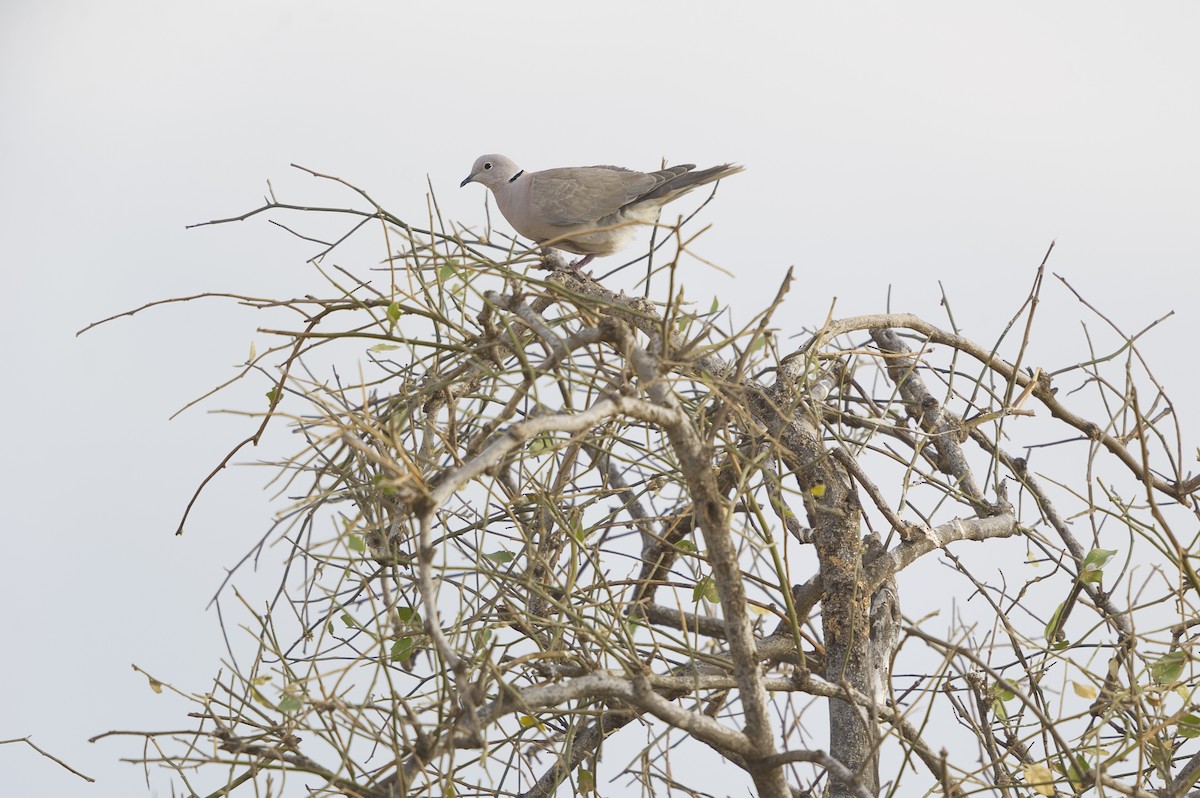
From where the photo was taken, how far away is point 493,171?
2.61 metres

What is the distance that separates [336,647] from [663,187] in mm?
1223

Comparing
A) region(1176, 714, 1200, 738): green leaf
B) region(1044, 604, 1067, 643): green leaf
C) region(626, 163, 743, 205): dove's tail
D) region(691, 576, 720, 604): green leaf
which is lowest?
region(1176, 714, 1200, 738): green leaf

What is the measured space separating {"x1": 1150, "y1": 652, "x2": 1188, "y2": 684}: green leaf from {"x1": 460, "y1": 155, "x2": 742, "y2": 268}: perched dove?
1261mm

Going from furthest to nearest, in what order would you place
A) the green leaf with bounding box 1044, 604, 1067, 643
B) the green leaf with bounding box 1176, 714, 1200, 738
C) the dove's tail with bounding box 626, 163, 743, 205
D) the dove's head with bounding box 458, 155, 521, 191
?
the dove's head with bounding box 458, 155, 521, 191 → the dove's tail with bounding box 626, 163, 743, 205 → the green leaf with bounding box 1044, 604, 1067, 643 → the green leaf with bounding box 1176, 714, 1200, 738

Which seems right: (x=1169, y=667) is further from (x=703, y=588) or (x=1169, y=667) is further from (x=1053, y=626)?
(x=703, y=588)

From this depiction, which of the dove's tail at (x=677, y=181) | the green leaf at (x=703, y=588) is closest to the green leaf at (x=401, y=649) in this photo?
the green leaf at (x=703, y=588)

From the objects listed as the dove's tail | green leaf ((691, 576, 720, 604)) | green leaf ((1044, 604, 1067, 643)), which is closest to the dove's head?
the dove's tail

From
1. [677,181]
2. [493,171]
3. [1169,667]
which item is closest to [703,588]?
[1169,667]

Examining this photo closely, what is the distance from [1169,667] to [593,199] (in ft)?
4.78

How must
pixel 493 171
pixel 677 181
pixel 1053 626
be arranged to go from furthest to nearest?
pixel 493 171
pixel 677 181
pixel 1053 626

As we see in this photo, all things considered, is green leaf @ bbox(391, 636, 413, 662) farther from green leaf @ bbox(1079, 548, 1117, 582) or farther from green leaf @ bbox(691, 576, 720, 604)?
green leaf @ bbox(1079, 548, 1117, 582)

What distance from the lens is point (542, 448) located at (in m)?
1.27

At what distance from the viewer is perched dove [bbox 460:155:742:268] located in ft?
7.57

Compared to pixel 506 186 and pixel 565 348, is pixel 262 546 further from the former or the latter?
pixel 506 186
